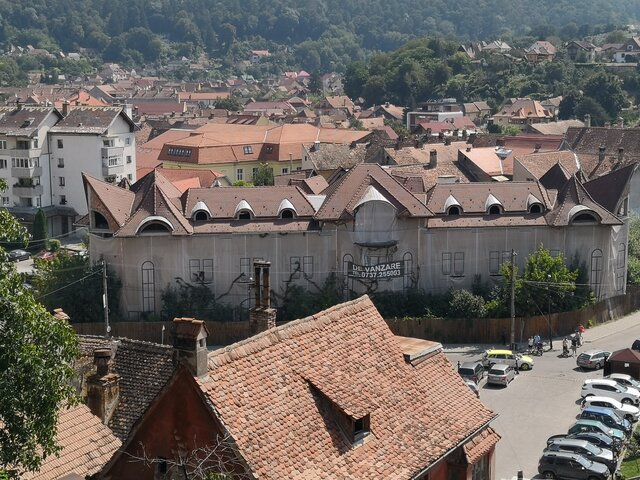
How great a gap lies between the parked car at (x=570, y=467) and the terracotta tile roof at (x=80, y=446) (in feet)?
58.3

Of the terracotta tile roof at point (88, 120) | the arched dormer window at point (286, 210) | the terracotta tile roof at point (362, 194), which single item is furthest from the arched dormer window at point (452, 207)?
the terracotta tile roof at point (88, 120)

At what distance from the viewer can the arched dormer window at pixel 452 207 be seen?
181 feet

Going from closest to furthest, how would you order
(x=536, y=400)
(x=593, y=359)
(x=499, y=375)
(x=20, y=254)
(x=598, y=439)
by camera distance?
(x=598, y=439)
(x=536, y=400)
(x=499, y=375)
(x=593, y=359)
(x=20, y=254)

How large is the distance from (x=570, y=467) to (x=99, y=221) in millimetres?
29471

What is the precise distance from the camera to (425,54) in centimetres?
19012

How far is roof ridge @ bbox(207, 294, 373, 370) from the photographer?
56.5ft

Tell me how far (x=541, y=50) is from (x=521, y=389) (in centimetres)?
16018

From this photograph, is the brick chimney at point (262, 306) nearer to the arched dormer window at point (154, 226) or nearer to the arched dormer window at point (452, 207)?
the arched dormer window at point (154, 226)

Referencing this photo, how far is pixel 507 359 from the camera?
1863 inches

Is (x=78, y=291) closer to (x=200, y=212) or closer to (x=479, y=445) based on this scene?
(x=200, y=212)

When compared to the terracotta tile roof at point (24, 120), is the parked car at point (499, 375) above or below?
below

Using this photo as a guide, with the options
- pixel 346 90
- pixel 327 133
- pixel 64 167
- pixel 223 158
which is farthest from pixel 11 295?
pixel 346 90

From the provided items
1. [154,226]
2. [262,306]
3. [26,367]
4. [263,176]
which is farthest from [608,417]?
[263,176]

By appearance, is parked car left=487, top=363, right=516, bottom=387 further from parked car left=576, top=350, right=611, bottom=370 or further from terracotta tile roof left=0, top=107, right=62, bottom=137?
terracotta tile roof left=0, top=107, right=62, bottom=137
